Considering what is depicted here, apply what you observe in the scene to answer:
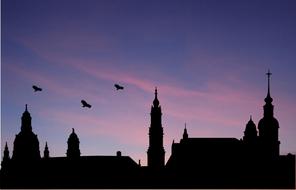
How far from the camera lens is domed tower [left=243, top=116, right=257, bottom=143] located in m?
Result: 80.7

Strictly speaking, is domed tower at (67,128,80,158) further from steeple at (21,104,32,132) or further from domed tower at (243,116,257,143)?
domed tower at (243,116,257,143)

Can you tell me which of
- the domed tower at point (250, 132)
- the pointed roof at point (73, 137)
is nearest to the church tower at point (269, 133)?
the domed tower at point (250, 132)

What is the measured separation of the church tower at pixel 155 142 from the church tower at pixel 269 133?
661 inches

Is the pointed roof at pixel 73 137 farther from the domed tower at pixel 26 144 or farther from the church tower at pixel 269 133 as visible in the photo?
the church tower at pixel 269 133

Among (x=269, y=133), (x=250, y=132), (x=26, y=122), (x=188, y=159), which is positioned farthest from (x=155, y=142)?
(x=26, y=122)

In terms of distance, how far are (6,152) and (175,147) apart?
49.0 m

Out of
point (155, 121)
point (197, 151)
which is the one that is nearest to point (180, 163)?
point (197, 151)

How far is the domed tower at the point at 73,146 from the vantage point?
295 feet

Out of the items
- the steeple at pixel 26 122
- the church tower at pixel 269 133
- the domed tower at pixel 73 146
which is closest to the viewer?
the church tower at pixel 269 133

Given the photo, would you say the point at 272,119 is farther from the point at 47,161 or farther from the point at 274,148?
the point at 47,161

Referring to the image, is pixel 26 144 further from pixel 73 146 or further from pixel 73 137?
pixel 73 146

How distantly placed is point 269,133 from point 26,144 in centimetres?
4690

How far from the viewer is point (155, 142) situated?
260 ft

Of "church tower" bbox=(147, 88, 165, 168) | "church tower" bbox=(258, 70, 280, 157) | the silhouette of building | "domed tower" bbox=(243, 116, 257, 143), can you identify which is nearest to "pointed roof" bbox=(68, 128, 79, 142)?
the silhouette of building
